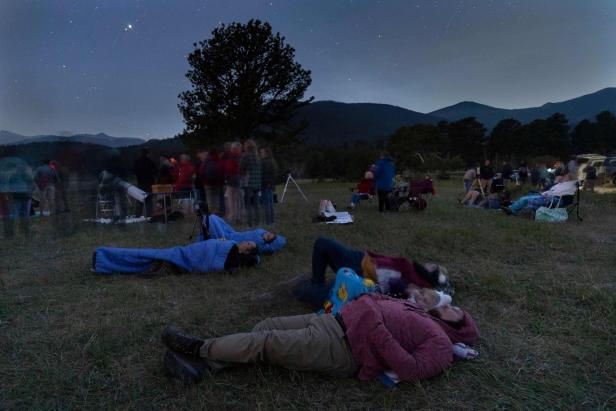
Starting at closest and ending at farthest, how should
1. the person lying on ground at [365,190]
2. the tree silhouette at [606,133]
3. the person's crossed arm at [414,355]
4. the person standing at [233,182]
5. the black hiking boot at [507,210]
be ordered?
the person's crossed arm at [414,355] < the person standing at [233,182] < the black hiking boot at [507,210] < the person lying on ground at [365,190] < the tree silhouette at [606,133]

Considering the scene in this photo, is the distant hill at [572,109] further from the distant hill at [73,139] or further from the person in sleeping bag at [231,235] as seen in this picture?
the person in sleeping bag at [231,235]

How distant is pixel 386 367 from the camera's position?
2.22m

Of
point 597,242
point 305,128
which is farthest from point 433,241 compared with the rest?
point 305,128

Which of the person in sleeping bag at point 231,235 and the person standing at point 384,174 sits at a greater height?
the person standing at point 384,174

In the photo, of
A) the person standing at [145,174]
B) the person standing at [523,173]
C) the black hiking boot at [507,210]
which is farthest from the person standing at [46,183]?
the person standing at [523,173]

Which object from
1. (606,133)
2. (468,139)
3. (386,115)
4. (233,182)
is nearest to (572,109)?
(386,115)

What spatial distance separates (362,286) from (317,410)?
1.00m

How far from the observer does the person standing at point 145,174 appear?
9.27 metres

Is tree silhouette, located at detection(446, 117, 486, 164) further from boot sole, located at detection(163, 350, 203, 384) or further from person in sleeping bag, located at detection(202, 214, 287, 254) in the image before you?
boot sole, located at detection(163, 350, 203, 384)

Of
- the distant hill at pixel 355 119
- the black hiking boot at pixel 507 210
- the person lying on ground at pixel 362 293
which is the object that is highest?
the distant hill at pixel 355 119

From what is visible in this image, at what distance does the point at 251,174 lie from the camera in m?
8.00

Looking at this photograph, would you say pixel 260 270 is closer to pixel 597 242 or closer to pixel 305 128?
pixel 597 242

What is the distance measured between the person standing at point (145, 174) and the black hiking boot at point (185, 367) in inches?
297

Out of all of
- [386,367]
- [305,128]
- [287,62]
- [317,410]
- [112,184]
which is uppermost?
[287,62]
